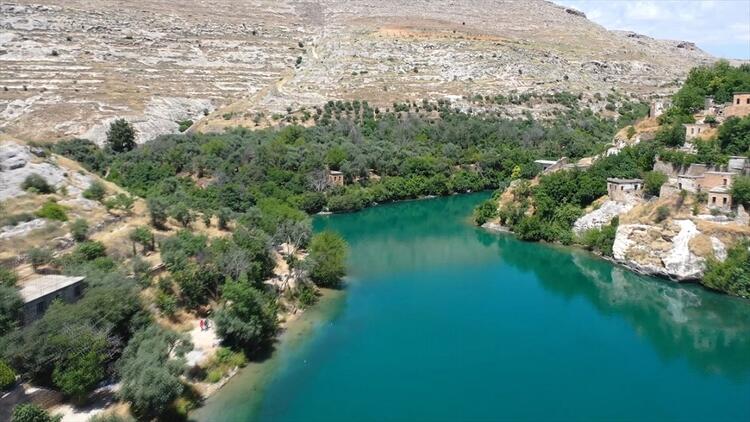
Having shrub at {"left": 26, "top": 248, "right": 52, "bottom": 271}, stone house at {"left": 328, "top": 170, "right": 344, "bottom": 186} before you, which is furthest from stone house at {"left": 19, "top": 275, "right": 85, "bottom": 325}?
stone house at {"left": 328, "top": 170, "right": 344, "bottom": 186}

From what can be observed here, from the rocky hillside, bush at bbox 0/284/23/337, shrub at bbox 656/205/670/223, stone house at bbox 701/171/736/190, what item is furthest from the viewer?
the rocky hillside

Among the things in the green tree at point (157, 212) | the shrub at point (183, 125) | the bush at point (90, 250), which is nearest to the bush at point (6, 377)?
the bush at point (90, 250)

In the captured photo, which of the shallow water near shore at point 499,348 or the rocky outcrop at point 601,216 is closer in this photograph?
the shallow water near shore at point 499,348

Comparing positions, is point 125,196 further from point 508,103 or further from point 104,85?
point 508,103

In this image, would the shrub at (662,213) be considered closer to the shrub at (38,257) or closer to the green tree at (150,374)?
the green tree at (150,374)

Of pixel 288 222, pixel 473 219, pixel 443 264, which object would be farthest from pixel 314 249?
pixel 473 219

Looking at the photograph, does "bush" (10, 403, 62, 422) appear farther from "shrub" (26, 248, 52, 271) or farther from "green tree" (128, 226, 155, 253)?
"green tree" (128, 226, 155, 253)

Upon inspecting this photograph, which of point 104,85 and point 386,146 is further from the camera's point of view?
point 104,85
